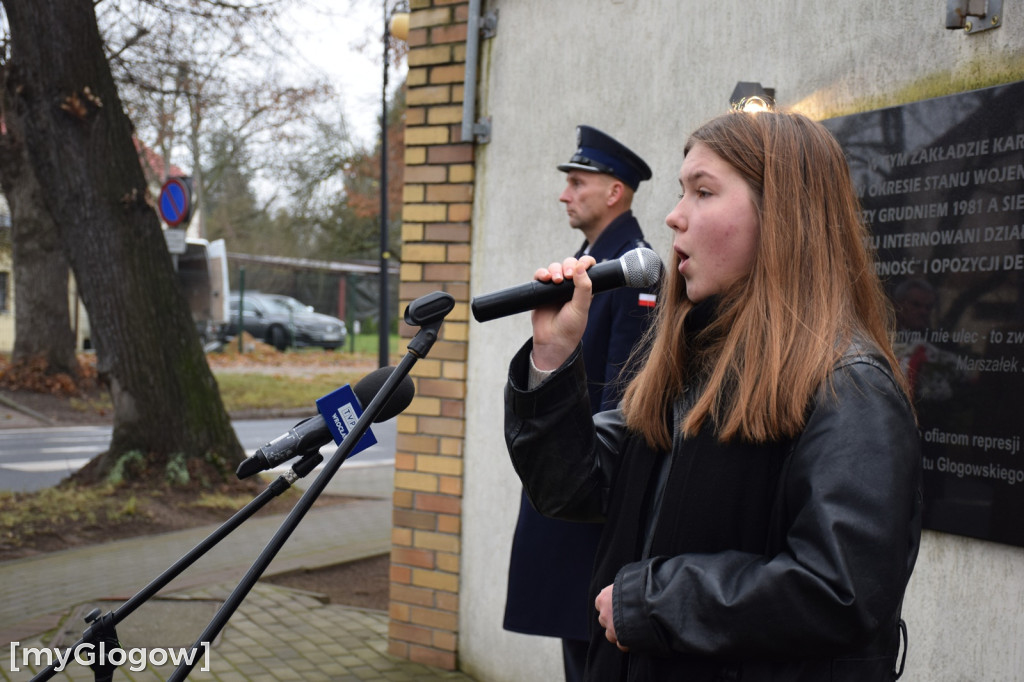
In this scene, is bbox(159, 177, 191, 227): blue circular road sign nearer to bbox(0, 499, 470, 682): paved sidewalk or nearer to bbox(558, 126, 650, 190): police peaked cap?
bbox(0, 499, 470, 682): paved sidewalk

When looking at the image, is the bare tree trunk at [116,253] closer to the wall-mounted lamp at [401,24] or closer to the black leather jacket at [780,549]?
the wall-mounted lamp at [401,24]

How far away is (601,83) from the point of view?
4348 mm

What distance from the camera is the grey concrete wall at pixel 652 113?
301 cm

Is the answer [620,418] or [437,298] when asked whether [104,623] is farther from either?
[620,418]

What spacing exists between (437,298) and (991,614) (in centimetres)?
199

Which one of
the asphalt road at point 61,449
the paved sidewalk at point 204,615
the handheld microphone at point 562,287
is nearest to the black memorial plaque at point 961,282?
the handheld microphone at point 562,287

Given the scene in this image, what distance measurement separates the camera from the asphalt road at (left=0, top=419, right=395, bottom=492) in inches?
409

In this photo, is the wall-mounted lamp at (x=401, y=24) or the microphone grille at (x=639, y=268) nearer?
the microphone grille at (x=639, y=268)

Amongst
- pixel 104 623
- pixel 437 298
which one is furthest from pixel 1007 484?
pixel 104 623

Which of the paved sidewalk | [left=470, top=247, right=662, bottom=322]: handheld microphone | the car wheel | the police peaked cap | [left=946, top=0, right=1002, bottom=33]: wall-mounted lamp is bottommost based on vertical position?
the car wheel

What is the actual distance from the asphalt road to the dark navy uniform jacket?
6205 millimetres

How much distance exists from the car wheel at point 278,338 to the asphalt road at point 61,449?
1441 centimetres

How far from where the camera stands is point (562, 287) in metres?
1.93

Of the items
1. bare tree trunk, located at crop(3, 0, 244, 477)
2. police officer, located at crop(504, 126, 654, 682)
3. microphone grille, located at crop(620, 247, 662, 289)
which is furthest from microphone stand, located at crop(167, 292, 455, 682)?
bare tree trunk, located at crop(3, 0, 244, 477)
